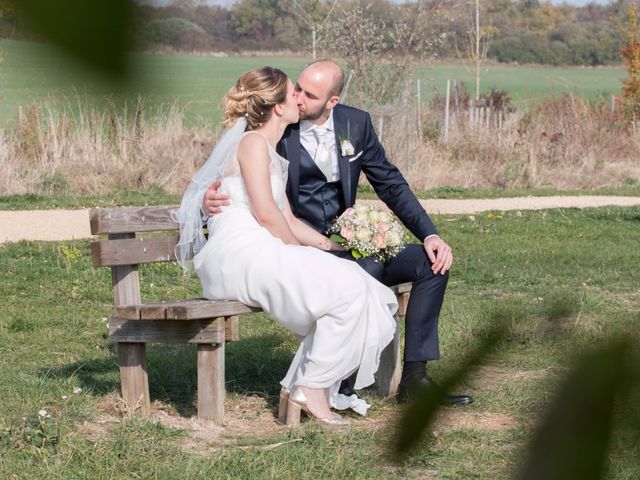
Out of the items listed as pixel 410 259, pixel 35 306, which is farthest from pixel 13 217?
pixel 410 259

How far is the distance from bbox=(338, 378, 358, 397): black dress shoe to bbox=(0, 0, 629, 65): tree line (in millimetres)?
3709

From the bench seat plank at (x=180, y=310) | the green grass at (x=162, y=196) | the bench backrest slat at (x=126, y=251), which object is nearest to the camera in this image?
the bench seat plank at (x=180, y=310)

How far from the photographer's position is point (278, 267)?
3.91 meters

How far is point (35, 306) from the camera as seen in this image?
6.29 m

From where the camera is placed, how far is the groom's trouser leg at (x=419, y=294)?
4219mm

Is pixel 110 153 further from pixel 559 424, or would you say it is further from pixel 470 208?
pixel 470 208

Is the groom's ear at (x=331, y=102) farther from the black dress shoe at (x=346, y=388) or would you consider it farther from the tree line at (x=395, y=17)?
the tree line at (x=395, y=17)

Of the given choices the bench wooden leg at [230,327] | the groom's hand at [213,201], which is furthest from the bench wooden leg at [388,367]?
the groom's hand at [213,201]

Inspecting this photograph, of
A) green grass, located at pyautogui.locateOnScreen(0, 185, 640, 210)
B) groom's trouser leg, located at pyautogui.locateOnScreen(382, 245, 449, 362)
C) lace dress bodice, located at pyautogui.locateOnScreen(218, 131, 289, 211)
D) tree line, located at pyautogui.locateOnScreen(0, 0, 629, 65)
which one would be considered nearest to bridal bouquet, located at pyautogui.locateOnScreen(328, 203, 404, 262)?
groom's trouser leg, located at pyautogui.locateOnScreen(382, 245, 449, 362)

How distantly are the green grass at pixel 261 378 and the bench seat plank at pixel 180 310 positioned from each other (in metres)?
0.37

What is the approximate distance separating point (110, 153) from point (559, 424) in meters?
0.39

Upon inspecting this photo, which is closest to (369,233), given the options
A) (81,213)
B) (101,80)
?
(101,80)

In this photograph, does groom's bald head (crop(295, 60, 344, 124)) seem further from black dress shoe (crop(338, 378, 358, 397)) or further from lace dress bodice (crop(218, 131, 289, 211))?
black dress shoe (crop(338, 378, 358, 397))

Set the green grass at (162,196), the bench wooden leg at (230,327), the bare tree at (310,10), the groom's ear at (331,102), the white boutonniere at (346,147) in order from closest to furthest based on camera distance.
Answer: the bare tree at (310,10) → the bench wooden leg at (230,327) → the groom's ear at (331,102) → the white boutonniere at (346,147) → the green grass at (162,196)
